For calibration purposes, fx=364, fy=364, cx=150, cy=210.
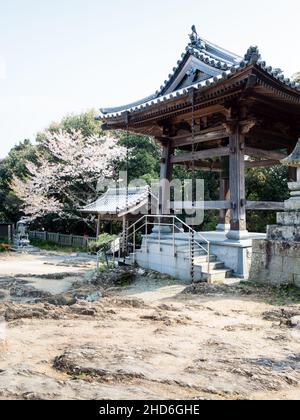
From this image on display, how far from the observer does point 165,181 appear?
12.5 metres

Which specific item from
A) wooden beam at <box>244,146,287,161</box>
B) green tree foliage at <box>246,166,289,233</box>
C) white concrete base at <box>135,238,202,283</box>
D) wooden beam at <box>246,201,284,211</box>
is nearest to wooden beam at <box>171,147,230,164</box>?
wooden beam at <box>244,146,287,161</box>

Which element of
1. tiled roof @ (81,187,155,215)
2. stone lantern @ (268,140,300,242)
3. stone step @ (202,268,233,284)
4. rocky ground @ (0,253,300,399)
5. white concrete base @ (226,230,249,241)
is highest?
tiled roof @ (81,187,155,215)

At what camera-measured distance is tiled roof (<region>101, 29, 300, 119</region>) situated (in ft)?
27.5

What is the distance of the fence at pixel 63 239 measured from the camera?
2700 cm

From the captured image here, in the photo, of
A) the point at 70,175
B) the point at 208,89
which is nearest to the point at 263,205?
the point at 208,89

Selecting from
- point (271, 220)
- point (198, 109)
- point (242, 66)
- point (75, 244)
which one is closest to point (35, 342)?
point (242, 66)

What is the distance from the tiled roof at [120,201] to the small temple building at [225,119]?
23.1 feet

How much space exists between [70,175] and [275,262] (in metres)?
21.6

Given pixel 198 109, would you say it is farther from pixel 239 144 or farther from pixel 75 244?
pixel 75 244

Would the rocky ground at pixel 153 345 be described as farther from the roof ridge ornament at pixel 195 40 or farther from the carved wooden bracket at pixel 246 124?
the roof ridge ornament at pixel 195 40

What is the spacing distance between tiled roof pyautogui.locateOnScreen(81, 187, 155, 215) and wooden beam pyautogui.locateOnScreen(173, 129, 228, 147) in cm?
719

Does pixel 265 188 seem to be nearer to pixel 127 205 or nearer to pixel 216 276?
pixel 127 205

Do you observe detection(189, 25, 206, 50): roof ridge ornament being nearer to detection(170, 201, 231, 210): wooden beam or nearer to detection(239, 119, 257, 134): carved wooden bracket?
detection(239, 119, 257, 134): carved wooden bracket
